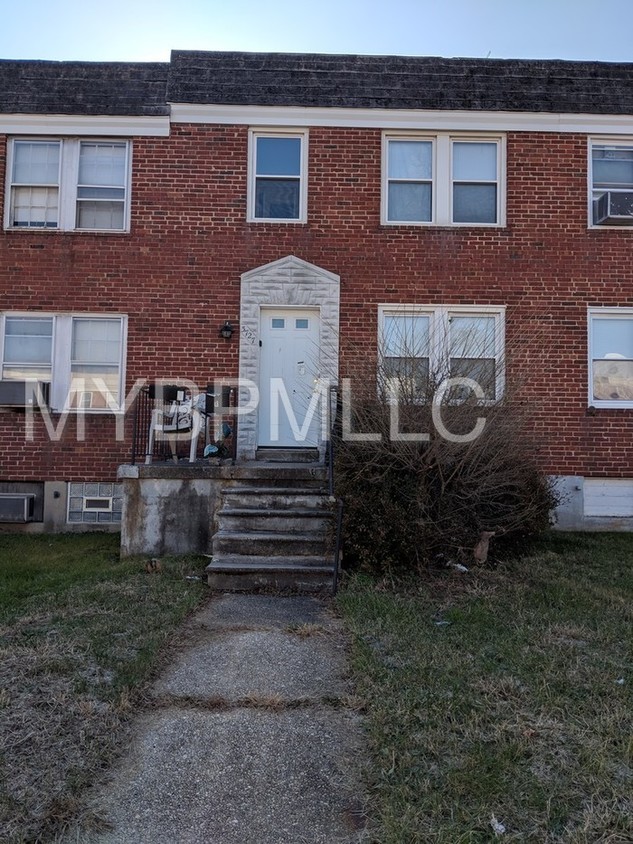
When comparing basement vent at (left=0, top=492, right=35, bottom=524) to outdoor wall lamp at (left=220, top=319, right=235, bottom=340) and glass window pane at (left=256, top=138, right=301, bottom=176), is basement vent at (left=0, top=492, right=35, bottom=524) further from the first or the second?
glass window pane at (left=256, top=138, right=301, bottom=176)

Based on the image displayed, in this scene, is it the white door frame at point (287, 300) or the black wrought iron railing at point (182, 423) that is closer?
the black wrought iron railing at point (182, 423)

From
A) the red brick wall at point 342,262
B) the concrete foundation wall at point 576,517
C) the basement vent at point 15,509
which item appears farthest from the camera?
the red brick wall at point 342,262

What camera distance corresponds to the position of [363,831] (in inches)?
102

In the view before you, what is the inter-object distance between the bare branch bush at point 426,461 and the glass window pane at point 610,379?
3412 millimetres

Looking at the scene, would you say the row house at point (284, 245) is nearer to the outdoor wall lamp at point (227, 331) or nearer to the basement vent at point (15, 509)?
the outdoor wall lamp at point (227, 331)

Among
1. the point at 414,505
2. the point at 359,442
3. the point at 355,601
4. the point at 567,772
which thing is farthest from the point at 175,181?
the point at 567,772

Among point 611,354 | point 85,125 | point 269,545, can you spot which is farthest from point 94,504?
point 611,354

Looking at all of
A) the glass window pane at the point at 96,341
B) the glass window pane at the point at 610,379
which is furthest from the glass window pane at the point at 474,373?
the glass window pane at the point at 96,341

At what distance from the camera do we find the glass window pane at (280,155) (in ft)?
33.2

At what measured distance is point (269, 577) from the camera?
6.52 m

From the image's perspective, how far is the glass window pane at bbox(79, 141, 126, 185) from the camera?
1013cm

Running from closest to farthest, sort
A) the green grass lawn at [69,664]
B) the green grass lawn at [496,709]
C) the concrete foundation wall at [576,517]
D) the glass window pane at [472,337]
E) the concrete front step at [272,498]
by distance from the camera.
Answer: the green grass lawn at [496,709] < the green grass lawn at [69,664] < the concrete front step at [272,498] < the glass window pane at [472,337] < the concrete foundation wall at [576,517]

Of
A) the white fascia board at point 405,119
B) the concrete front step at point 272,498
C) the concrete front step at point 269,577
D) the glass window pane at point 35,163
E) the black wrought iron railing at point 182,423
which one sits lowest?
the concrete front step at point 269,577

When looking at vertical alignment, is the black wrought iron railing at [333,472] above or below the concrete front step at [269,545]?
above
